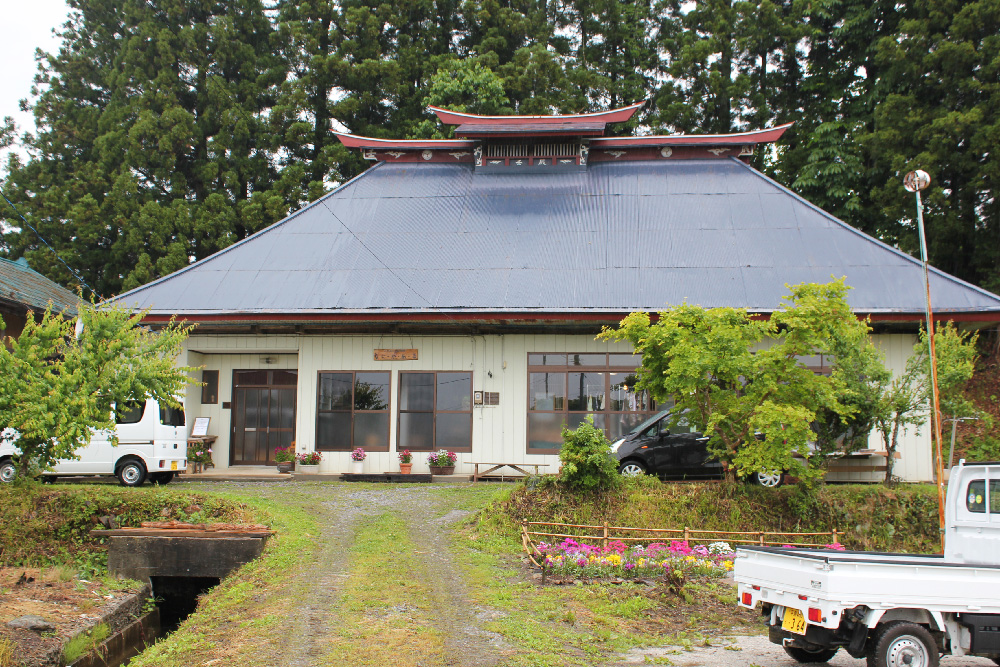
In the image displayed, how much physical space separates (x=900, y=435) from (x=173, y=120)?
27.8 m

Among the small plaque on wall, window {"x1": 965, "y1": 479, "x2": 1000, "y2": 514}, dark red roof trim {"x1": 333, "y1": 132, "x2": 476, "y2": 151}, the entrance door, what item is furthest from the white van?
window {"x1": 965, "y1": 479, "x2": 1000, "y2": 514}

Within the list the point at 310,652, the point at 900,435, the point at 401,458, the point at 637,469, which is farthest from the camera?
the point at 401,458

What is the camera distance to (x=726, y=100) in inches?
1225

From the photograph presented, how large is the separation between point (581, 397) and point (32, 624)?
11888 millimetres

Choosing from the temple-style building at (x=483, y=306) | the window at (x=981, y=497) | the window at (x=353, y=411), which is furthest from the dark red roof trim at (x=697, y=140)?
the window at (x=981, y=497)

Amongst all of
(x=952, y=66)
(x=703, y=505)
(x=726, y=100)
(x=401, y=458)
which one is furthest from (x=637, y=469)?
(x=726, y=100)

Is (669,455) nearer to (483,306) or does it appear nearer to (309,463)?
(483,306)

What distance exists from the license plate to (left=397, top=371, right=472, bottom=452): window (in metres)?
12.2

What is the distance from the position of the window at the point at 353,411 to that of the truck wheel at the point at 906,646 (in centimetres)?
1363

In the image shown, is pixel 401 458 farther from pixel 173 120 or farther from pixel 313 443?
pixel 173 120

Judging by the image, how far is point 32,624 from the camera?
9016mm

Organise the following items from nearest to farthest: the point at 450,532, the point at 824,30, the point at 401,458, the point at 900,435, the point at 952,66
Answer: the point at 450,532, the point at 900,435, the point at 401,458, the point at 952,66, the point at 824,30

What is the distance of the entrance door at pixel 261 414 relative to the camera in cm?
1980

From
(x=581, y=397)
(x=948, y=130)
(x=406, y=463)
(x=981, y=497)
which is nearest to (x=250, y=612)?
(x=981, y=497)
